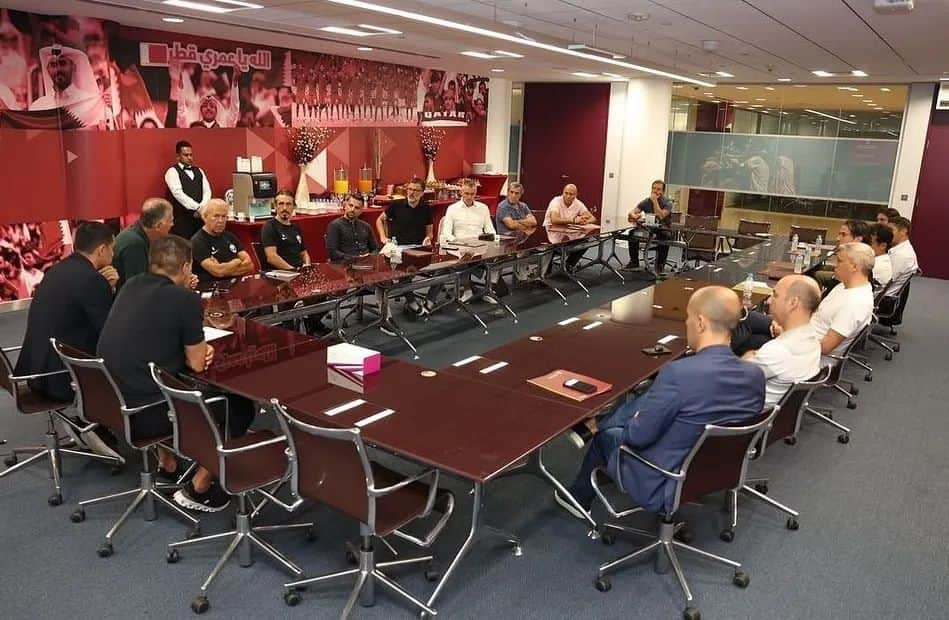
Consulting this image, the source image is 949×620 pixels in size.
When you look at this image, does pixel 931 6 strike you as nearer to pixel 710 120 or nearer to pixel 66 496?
pixel 66 496

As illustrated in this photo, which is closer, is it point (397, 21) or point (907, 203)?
point (397, 21)

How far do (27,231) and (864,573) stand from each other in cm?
728

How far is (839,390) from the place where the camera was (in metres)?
5.69

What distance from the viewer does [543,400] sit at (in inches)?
129

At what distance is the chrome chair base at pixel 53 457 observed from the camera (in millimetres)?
3754

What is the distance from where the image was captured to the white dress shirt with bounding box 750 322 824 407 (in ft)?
11.9

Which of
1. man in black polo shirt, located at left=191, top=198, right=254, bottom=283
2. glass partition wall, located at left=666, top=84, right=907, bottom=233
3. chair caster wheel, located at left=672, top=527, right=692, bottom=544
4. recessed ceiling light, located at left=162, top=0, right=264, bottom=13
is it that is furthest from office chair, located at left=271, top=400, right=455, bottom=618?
glass partition wall, located at left=666, top=84, right=907, bottom=233

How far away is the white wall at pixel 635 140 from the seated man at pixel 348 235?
6309 millimetres

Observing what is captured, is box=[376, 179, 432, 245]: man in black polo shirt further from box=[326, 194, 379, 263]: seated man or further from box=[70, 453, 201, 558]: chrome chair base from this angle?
box=[70, 453, 201, 558]: chrome chair base

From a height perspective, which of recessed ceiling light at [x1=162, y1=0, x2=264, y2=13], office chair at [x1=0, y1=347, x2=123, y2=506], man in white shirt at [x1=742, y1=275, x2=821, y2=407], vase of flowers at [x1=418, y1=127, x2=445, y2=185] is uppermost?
recessed ceiling light at [x1=162, y1=0, x2=264, y2=13]

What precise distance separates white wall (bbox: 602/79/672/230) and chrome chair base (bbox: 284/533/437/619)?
32.6 ft

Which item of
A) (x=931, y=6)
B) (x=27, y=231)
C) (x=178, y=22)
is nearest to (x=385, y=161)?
(x=178, y=22)

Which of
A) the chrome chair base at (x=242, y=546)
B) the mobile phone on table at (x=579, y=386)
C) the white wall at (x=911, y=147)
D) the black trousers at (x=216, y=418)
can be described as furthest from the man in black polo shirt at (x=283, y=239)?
the white wall at (x=911, y=147)

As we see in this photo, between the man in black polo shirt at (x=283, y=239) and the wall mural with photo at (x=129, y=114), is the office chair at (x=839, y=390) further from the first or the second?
the wall mural with photo at (x=129, y=114)
